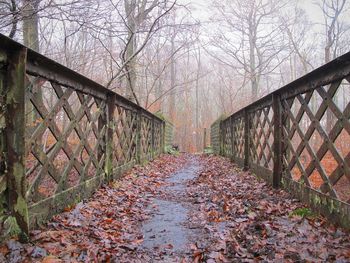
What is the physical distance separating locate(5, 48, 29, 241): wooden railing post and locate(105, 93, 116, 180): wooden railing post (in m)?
2.99

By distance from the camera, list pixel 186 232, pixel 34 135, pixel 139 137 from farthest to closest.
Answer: pixel 139 137, pixel 186 232, pixel 34 135

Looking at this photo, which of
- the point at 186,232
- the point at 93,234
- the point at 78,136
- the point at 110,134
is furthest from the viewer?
the point at 110,134

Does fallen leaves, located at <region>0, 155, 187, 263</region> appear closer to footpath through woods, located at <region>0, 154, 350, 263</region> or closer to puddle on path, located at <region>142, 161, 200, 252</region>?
footpath through woods, located at <region>0, 154, 350, 263</region>

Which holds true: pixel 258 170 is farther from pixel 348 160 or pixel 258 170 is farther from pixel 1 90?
pixel 1 90

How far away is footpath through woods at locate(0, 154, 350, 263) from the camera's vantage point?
2.58 meters

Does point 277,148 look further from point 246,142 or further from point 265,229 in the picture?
point 246,142

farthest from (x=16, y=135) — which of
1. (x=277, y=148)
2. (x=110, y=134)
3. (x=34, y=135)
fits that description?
(x=277, y=148)

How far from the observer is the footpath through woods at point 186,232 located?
258 centimetres

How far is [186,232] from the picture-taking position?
3527 mm

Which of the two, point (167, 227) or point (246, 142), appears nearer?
point (167, 227)

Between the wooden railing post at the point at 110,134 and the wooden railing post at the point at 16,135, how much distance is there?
9.82 feet

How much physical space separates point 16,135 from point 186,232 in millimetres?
2021

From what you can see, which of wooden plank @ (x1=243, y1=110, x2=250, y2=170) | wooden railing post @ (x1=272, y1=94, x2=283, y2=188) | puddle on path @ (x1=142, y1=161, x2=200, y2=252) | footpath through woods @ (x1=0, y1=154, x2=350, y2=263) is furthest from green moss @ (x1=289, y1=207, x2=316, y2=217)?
wooden plank @ (x1=243, y1=110, x2=250, y2=170)

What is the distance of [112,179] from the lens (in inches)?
234
